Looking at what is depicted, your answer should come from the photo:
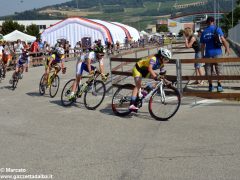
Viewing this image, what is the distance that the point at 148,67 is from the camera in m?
8.95

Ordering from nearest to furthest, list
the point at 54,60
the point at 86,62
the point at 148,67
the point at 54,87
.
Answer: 1. the point at 148,67
2. the point at 86,62
3. the point at 54,87
4. the point at 54,60

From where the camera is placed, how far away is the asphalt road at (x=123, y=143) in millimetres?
5793

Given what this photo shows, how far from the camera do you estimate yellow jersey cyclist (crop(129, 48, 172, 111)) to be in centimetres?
876

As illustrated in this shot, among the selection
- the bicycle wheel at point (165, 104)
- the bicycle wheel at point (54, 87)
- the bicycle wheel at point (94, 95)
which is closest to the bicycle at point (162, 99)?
the bicycle wheel at point (165, 104)

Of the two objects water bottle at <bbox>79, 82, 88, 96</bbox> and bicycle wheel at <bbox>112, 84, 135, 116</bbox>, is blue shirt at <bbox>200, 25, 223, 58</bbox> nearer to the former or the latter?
bicycle wheel at <bbox>112, 84, 135, 116</bbox>

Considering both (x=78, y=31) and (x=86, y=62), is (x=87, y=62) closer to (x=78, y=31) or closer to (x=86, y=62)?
(x=86, y=62)

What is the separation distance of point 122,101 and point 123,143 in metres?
2.39

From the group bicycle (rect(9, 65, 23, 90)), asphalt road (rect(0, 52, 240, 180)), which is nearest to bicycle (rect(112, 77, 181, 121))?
asphalt road (rect(0, 52, 240, 180))

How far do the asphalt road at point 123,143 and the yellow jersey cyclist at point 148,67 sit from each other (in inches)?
21.9

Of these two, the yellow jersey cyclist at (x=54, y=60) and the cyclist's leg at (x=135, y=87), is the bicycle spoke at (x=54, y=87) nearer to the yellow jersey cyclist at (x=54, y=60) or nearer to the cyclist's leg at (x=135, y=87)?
the yellow jersey cyclist at (x=54, y=60)

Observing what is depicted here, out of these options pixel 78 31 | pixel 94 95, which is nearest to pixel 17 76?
pixel 94 95

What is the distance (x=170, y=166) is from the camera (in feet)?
19.5

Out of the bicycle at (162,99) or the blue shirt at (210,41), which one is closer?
the bicycle at (162,99)

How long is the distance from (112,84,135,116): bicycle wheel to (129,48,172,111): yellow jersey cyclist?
0.82 ft
